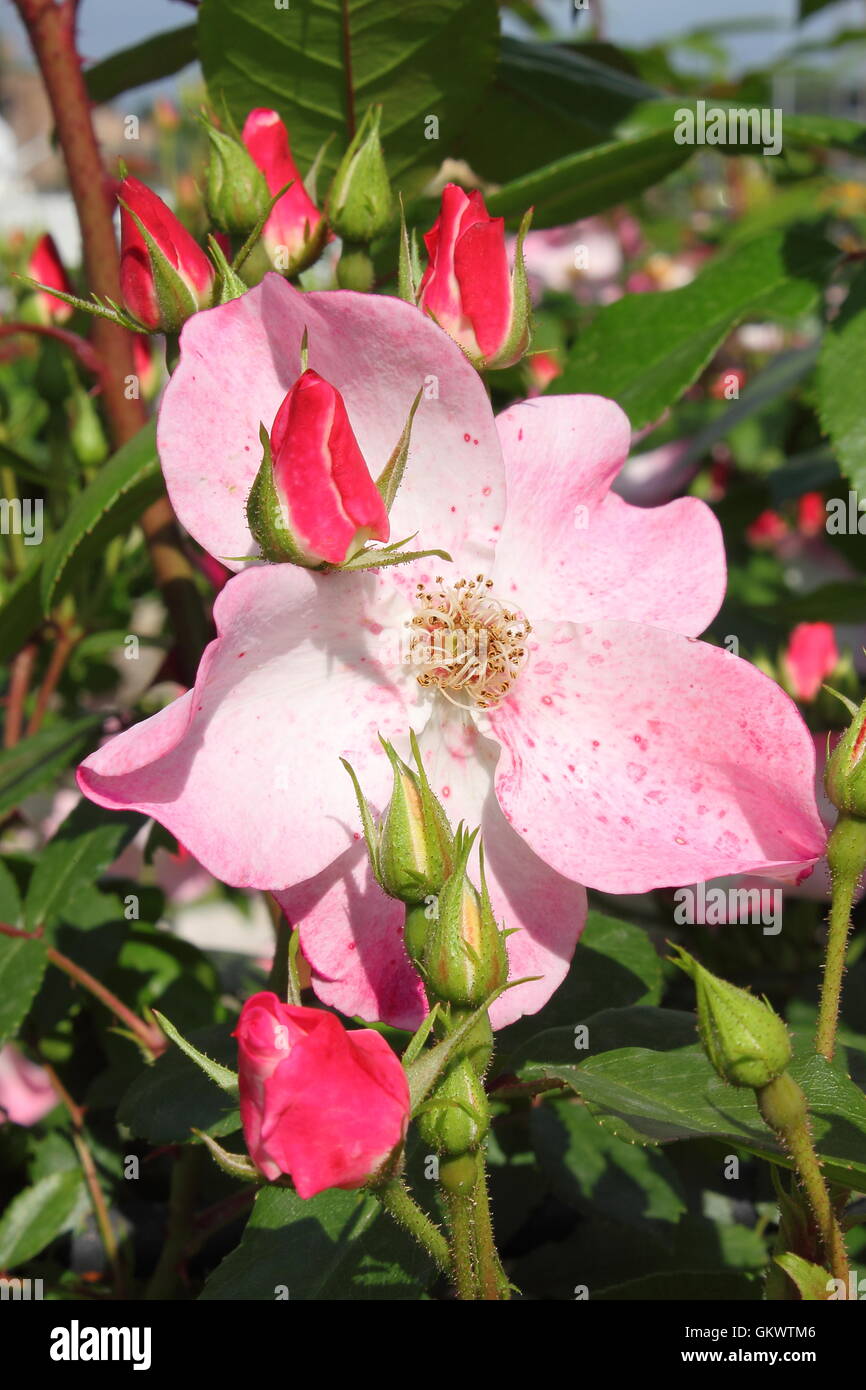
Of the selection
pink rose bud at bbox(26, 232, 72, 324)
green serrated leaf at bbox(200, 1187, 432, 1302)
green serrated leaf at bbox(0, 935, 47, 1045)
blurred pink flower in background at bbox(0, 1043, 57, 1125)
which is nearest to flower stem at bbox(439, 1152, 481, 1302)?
green serrated leaf at bbox(200, 1187, 432, 1302)

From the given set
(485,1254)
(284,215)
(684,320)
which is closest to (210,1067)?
(485,1254)

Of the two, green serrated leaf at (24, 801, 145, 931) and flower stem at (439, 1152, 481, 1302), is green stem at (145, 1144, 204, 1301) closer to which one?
green serrated leaf at (24, 801, 145, 931)

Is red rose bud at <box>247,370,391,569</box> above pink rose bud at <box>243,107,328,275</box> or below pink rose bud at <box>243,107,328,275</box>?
below

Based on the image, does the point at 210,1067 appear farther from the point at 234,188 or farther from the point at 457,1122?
the point at 234,188

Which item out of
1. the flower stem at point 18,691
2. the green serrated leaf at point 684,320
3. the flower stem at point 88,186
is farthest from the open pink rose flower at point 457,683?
the flower stem at point 18,691

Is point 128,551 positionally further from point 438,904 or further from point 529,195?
point 438,904

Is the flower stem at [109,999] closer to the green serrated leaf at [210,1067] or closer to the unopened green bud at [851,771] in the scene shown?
the green serrated leaf at [210,1067]

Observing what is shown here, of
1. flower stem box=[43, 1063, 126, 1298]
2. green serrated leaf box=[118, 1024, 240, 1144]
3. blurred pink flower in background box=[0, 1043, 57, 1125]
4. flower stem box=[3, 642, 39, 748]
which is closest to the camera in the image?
green serrated leaf box=[118, 1024, 240, 1144]
